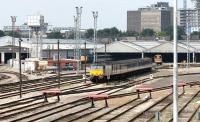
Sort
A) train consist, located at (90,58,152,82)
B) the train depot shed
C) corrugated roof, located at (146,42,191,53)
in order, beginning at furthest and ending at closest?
the train depot shed < corrugated roof, located at (146,42,191,53) < train consist, located at (90,58,152,82)

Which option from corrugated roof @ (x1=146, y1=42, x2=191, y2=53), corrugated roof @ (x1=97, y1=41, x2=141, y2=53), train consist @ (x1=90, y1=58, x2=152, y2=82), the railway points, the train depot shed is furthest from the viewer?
corrugated roof @ (x1=97, y1=41, x2=141, y2=53)

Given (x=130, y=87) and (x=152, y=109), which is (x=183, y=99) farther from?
(x=130, y=87)

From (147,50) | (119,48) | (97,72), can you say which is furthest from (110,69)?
(119,48)

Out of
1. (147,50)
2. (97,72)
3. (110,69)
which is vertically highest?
(147,50)

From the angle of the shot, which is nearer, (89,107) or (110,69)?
(89,107)

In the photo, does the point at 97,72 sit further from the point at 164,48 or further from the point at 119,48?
the point at 119,48

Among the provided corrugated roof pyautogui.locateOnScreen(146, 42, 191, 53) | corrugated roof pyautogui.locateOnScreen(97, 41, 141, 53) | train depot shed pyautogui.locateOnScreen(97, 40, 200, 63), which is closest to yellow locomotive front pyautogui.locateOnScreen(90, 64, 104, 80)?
train depot shed pyautogui.locateOnScreen(97, 40, 200, 63)

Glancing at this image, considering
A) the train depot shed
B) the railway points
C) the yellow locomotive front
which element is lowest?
the railway points

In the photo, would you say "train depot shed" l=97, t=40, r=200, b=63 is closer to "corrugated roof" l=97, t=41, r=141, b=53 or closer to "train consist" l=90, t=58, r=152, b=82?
"corrugated roof" l=97, t=41, r=141, b=53

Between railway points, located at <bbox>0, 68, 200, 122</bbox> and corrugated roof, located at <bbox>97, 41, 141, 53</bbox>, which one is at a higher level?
corrugated roof, located at <bbox>97, 41, 141, 53</bbox>

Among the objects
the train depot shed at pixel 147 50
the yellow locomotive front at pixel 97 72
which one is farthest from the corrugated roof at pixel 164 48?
the yellow locomotive front at pixel 97 72

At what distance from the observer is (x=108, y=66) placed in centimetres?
6325

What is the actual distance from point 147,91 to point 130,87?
28.0ft

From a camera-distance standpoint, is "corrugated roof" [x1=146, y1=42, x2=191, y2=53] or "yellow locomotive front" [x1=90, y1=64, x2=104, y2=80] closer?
"yellow locomotive front" [x1=90, y1=64, x2=104, y2=80]
